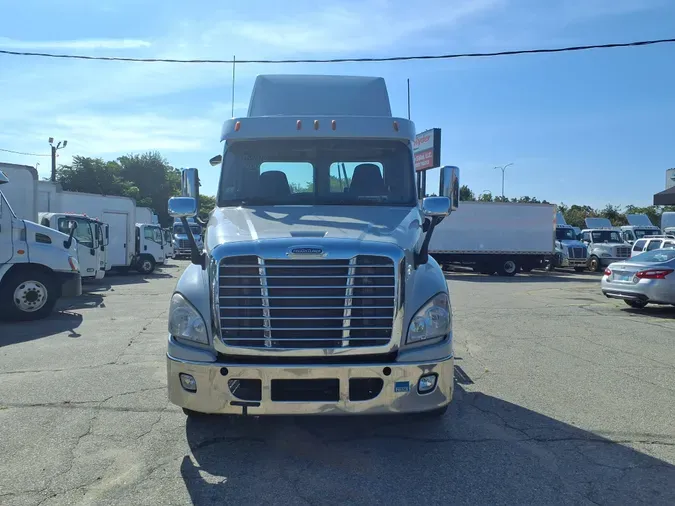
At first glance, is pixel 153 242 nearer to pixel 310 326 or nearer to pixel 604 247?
pixel 604 247

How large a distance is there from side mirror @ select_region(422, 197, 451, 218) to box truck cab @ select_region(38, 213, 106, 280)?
14.3 meters

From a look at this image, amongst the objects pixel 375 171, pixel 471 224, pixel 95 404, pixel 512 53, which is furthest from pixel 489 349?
pixel 471 224

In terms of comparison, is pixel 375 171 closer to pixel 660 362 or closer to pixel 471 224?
pixel 660 362

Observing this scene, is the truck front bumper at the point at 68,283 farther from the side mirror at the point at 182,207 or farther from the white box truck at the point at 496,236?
the white box truck at the point at 496,236

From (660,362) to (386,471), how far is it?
5332 mm

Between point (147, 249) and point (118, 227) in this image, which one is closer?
point (118, 227)

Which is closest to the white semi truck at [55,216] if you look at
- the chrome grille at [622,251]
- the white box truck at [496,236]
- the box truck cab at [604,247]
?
the white box truck at [496,236]

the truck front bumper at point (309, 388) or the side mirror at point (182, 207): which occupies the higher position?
the side mirror at point (182, 207)

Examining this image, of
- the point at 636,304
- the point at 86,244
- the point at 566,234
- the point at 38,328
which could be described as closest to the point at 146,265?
the point at 86,244

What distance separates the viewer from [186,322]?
4.33m

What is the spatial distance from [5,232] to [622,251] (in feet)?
87.4

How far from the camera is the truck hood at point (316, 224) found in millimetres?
4508

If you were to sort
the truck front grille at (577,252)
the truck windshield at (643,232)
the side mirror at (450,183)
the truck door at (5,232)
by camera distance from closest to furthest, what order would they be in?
the side mirror at (450,183)
the truck door at (5,232)
the truck front grille at (577,252)
the truck windshield at (643,232)

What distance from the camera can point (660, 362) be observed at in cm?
785
